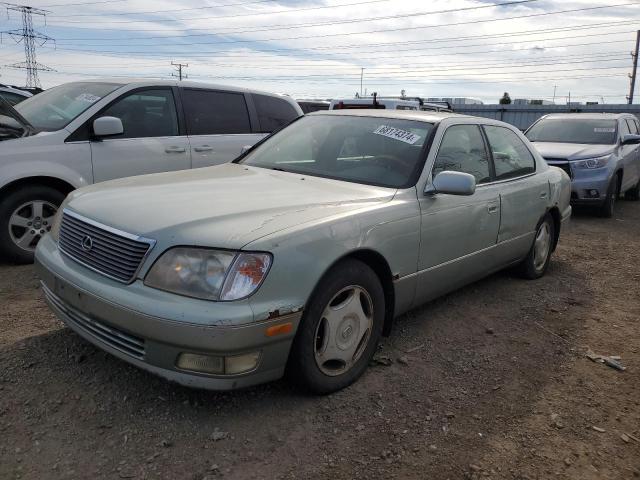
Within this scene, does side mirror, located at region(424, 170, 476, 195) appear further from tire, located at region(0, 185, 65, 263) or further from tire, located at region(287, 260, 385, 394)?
tire, located at region(0, 185, 65, 263)

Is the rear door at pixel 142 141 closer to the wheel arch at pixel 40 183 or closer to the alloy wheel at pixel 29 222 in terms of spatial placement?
the wheel arch at pixel 40 183

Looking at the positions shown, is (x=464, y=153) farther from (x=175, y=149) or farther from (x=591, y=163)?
(x=591, y=163)

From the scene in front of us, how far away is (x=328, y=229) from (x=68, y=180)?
10.4 ft

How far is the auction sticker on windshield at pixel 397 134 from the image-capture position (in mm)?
3740

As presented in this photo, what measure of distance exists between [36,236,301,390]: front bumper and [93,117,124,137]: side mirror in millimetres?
2450

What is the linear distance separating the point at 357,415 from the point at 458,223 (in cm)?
158

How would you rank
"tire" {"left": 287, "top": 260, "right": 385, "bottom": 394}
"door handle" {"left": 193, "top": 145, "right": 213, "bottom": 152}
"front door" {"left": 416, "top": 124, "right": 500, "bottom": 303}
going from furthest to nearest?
"door handle" {"left": 193, "top": 145, "right": 213, "bottom": 152} < "front door" {"left": 416, "top": 124, "right": 500, "bottom": 303} < "tire" {"left": 287, "top": 260, "right": 385, "bottom": 394}

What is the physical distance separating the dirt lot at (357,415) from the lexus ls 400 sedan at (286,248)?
0.88 ft

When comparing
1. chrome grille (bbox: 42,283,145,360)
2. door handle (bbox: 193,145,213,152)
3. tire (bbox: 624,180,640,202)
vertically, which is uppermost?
door handle (bbox: 193,145,213,152)

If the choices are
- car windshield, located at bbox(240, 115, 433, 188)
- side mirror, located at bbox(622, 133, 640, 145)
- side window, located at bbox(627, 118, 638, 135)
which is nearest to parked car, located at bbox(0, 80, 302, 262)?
car windshield, located at bbox(240, 115, 433, 188)

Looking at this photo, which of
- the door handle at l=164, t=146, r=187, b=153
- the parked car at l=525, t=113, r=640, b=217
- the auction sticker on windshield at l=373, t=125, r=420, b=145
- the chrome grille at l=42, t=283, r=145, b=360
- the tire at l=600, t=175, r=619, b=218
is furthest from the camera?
the tire at l=600, t=175, r=619, b=218

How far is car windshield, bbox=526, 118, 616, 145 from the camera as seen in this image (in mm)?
9562

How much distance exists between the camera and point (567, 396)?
3.12 meters

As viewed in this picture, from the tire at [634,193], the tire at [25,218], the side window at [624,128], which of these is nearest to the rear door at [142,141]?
the tire at [25,218]
